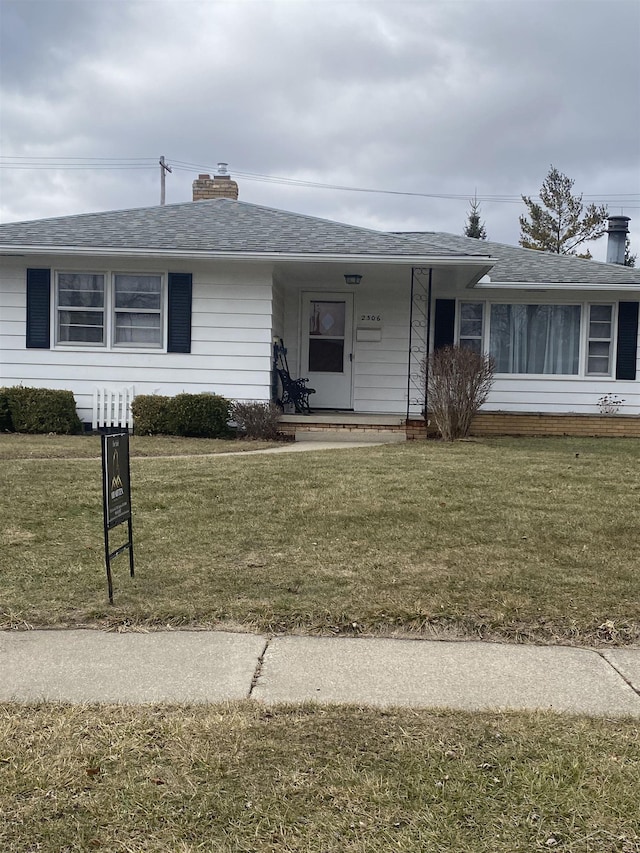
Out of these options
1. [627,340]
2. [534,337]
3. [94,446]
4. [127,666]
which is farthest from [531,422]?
[127,666]

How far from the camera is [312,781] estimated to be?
273 centimetres

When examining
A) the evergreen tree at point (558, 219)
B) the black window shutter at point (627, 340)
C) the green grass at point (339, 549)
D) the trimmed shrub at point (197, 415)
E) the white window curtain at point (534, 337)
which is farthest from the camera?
the evergreen tree at point (558, 219)

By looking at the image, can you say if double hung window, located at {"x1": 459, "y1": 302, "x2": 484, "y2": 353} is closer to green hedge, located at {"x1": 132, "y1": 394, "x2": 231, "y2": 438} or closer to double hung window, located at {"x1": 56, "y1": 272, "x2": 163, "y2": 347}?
green hedge, located at {"x1": 132, "y1": 394, "x2": 231, "y2": 438}

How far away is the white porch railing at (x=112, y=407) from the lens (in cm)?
1361

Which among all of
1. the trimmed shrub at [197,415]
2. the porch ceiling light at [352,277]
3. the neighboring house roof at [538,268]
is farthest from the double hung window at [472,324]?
the trimmed shrub at [197,415]

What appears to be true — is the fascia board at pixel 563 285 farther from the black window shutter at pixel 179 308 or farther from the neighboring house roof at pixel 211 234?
the black window shutter at pixel 179 308

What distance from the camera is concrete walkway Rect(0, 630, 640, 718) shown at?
3.51 meters

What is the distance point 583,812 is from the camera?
2564mm

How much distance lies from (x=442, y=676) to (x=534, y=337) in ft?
42.4

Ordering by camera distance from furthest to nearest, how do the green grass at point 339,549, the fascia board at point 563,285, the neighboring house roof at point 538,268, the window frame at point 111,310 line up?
the neighboring house roof at point 538,268, the fascia board at point 563,285, the window frame at point 111,310, the green grass at point 339,549

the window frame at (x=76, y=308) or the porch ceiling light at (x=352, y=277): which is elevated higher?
the porch ceiling light at (x=352, y=277)

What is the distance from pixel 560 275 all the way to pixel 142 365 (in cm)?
828

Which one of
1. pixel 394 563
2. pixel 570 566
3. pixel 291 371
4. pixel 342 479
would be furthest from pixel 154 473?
pixel 291 371

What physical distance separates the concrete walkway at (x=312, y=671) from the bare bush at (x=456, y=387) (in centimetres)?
826
